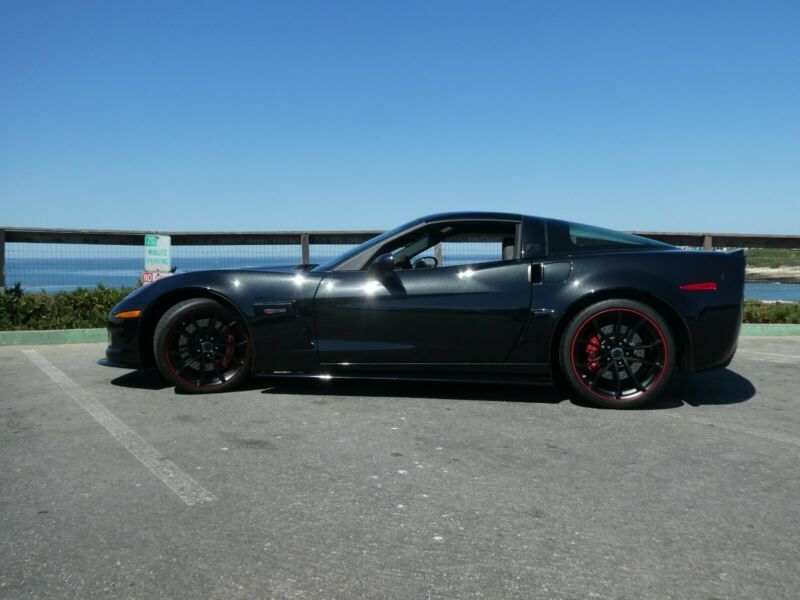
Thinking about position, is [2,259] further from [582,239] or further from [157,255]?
[582,239]

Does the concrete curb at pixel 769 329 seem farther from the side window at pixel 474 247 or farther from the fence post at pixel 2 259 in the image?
the fence post at pixel 2 259

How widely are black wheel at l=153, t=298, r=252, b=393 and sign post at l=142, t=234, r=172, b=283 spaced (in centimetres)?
436

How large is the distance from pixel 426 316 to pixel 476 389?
859 millimetres

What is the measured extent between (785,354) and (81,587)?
21.9ft

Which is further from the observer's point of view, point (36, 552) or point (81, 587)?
point (36, 552)

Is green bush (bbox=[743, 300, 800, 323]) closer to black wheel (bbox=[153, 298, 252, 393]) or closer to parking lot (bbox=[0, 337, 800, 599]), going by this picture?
parking lot (bbox=[0, 337, 800, 599])

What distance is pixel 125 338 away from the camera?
474 cm

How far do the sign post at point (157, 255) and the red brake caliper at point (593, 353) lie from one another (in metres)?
6.16

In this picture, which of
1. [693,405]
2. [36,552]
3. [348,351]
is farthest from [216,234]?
[36,552]

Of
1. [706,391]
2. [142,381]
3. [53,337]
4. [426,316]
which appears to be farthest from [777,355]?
[53,337]

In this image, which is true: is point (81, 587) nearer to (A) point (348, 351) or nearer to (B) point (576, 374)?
(A) point (348, 351)

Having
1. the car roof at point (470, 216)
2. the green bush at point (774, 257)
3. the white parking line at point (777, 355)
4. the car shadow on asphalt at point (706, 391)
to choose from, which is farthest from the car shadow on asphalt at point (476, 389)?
the green bush at point (774, 257)

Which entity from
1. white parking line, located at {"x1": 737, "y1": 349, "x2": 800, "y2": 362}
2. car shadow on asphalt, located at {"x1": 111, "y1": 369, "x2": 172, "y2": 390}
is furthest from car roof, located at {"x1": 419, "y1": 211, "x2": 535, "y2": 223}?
white parking line, located at {"x1": 737, "y1": 349, "x2": 800, "y2": 362}

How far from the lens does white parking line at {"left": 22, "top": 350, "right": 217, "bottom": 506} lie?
9.05ft
